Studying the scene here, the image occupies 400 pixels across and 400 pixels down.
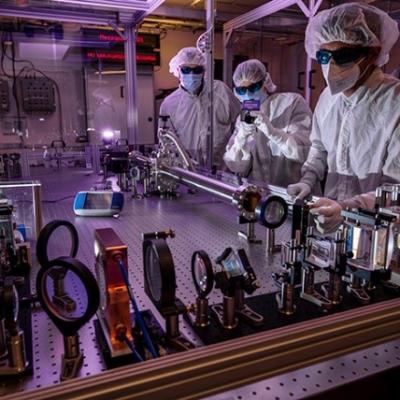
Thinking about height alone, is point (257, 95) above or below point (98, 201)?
above

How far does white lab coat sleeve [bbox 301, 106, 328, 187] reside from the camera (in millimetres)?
1551

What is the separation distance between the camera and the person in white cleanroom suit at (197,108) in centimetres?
234

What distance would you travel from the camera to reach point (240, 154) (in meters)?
2.00

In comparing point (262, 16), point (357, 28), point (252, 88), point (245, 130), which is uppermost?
point (262, 16)

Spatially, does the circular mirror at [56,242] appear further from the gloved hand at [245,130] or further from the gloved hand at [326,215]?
the gloved hand at [245,130]

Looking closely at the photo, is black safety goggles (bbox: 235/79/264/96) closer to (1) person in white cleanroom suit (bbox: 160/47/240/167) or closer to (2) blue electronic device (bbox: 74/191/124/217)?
(1) person in white cleanroom suit (bbox: 160/47/240/167)

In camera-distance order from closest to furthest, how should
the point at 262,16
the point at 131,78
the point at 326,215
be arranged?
1. the point at 326,215
2. the point at 131,78
3. the point at 262,16

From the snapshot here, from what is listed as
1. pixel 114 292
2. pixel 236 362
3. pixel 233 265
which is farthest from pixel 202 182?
pixel 236 362

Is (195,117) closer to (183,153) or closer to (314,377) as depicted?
(183,153)

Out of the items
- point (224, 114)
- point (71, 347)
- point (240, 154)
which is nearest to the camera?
point (71, 347)

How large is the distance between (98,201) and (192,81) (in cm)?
122

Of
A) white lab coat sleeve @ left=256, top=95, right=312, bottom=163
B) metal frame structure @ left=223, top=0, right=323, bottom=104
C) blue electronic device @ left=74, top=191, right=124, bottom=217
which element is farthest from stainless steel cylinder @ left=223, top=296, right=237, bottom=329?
metal frame structure @ left=223, top=0, right=323, bottom=104

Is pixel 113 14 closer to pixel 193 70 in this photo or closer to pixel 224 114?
pixel 193 70

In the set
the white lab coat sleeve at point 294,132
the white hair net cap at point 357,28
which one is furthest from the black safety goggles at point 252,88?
the white hair net cap at point 357,28
